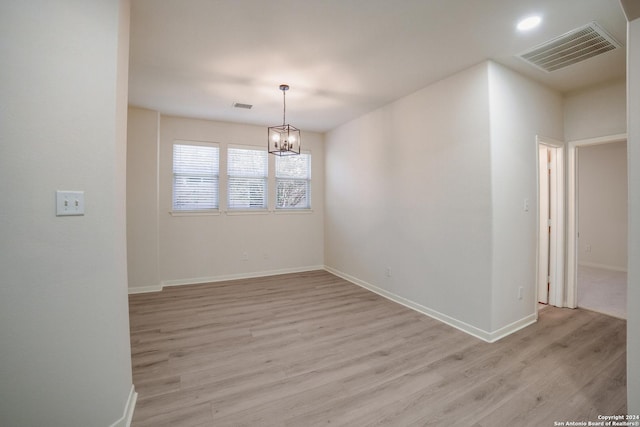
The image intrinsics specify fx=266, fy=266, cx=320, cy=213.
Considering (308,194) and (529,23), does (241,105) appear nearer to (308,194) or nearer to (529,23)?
(308,194)

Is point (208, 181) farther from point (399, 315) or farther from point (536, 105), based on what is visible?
point (536, 105)

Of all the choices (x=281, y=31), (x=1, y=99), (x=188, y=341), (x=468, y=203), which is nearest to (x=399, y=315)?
(x=468, y=203)

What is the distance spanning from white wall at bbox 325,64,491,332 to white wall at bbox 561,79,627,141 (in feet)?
5.64

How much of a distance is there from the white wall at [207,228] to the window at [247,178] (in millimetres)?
150

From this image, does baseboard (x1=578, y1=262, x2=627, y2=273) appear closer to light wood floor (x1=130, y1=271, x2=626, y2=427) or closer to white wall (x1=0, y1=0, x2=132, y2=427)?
light wood floor (x1=130, y1=271, x2=626, y2=427)

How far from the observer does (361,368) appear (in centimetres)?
224

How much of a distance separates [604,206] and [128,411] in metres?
8.17

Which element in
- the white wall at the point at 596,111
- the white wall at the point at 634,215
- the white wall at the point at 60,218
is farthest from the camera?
the white wall at the point at 596,111

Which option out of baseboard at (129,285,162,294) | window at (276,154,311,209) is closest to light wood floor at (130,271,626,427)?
baseboard at (129,285,162,294)

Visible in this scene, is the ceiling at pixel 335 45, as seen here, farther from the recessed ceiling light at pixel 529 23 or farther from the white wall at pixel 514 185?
the white wall at pixel 514 185

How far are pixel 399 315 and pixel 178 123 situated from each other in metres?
4.60

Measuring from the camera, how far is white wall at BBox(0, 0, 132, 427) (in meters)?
1.26

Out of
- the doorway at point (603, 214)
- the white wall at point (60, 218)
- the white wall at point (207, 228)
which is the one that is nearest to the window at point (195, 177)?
the white wall at point (207, 228)

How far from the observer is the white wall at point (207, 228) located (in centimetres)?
418
